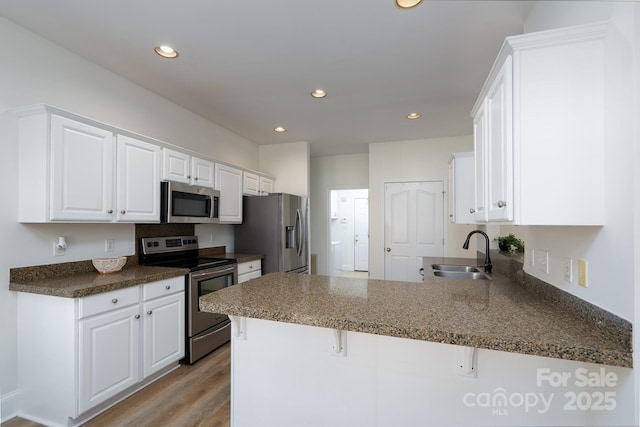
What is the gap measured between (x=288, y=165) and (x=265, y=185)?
1.89ft

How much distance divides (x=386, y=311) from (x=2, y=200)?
2.54 m

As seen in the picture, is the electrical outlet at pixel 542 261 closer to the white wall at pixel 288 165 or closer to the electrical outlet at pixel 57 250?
the electrical outlet at pixel 57 250

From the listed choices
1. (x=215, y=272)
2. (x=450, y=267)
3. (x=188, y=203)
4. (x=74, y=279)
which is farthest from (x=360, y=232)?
(x=74, y=279)

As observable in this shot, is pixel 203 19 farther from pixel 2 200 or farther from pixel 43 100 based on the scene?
pixel 2 200

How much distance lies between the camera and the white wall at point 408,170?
451 centimetres

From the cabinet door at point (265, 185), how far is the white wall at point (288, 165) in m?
0.20

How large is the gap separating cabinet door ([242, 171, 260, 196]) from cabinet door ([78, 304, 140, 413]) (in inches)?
83.6

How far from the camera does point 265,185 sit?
446 centimetres

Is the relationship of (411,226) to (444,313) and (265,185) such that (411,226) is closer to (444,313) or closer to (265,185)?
(265,185)

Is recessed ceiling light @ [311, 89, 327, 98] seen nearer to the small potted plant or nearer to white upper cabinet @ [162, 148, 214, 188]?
white upper cabinet @ [162, 148, 214, 188]

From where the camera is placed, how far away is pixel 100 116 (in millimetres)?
2463

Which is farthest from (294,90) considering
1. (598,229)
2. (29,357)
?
(29,357)

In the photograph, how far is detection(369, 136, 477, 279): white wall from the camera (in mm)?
4508

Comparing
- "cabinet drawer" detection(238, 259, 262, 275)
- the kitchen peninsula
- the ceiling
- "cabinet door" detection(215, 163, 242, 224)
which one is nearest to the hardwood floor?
the kitchen peninsula
